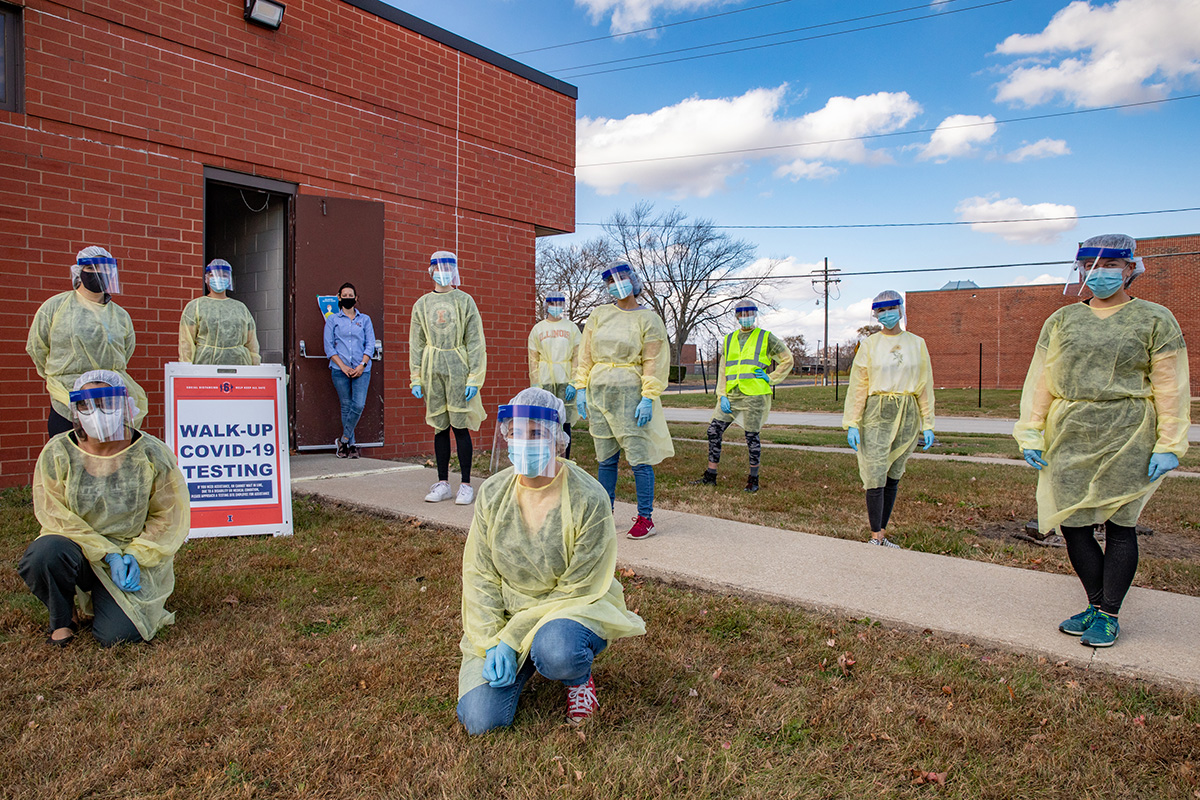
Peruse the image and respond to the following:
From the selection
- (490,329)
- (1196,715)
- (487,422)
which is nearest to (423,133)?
(490,329)

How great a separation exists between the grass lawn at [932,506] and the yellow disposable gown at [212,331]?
3.94m

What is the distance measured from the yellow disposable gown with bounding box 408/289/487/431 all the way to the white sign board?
1.21 metres

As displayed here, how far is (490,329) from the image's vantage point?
1088 centimetres

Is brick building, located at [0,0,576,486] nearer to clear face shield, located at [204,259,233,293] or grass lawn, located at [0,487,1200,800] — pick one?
clear face shield, located at [204,259,233,293]

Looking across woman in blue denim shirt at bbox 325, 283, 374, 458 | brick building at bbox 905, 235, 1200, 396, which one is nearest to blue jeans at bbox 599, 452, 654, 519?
woman in blue denim shirt at bbox 325, 283, 374, 458

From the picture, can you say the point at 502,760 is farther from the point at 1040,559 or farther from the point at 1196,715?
the point at 1040,559

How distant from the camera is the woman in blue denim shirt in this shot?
8844 millimetres

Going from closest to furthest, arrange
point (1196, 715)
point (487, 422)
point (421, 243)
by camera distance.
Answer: point (1196, 715) → point (421, 243) → point (487, 422)

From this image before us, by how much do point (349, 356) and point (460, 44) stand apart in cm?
474

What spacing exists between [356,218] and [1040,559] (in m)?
7.83

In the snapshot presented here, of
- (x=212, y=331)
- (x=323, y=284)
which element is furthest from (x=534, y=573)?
(x=323, y=284)

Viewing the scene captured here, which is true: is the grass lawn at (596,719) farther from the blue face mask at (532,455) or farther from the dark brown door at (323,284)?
the dark brown door at (323,284)

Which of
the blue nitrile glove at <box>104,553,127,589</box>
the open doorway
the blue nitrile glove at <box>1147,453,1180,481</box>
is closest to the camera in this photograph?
the blue nitrile glove at <box>1147,453,1180,481</box>

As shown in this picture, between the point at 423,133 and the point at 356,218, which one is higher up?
the point at 423,133
